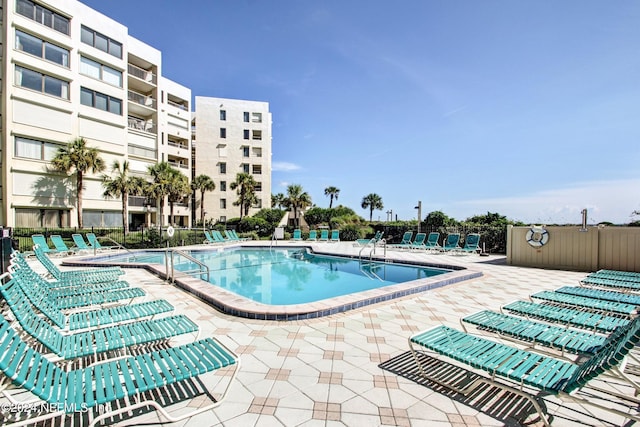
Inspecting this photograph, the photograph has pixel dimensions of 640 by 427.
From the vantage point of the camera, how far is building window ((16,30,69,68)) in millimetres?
19781

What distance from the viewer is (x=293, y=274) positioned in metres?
11.2

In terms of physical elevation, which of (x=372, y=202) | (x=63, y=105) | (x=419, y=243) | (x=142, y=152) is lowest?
(x=419, y=243)

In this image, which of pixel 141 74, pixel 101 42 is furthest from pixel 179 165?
pixel 101 42

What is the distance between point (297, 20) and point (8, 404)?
48.1 ft

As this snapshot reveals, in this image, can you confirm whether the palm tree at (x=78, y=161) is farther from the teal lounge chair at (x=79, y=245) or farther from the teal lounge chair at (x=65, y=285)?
the teal lounge chair at (x=65, y=285)

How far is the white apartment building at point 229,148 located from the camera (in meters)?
37.2

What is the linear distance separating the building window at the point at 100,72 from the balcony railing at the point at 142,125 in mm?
3509

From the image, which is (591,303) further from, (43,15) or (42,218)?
(43,15)

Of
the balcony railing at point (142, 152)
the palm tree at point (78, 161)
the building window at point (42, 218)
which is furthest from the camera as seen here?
the balcony railing at point (142, 152)

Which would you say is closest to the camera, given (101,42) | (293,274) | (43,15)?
(293,274)

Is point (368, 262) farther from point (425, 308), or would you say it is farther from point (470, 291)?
point (425, 308)

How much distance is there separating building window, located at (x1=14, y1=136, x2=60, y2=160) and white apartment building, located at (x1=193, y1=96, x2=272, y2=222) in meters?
16.1

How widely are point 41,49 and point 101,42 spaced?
464cm

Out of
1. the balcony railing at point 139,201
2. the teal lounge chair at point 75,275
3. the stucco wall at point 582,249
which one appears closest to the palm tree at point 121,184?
the balcony railing at point 139,201
